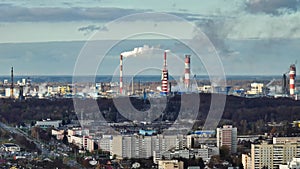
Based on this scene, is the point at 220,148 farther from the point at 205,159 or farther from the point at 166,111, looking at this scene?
the point at 166,111

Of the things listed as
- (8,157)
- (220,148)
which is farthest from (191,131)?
(8,157)

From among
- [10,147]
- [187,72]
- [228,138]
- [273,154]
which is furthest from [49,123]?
[273,154]

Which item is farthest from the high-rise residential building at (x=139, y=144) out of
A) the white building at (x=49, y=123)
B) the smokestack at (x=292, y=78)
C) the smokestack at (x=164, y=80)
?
the smokestack at (x=292, y=78)

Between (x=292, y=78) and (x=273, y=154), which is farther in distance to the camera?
(x=292, y=78)

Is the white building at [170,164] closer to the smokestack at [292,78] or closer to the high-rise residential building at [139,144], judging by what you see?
the high-rise residential building at [139,144]

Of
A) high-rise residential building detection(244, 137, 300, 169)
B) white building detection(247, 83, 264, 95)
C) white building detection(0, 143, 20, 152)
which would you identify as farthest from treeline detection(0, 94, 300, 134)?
high-rise residential building detection(244, 137, 300, 169)

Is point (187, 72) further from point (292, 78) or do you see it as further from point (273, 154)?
point (273, 154)

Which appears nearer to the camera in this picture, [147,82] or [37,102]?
[37,102]

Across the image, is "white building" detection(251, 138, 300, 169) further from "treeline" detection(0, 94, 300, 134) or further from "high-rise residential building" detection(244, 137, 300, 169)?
"treeline" detection(0, 94, 300, 134)
